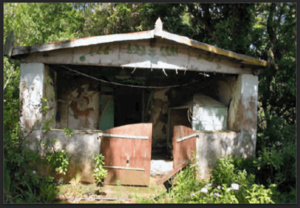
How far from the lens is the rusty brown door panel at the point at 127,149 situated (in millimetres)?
5293

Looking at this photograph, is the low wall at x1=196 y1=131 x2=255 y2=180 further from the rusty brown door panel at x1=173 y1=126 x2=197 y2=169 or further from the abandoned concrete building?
the rusty brown door panel at x1=173 y1=126 x2=197 y2=169

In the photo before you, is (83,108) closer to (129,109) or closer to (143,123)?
(143,123)

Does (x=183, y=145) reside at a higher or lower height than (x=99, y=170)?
higher

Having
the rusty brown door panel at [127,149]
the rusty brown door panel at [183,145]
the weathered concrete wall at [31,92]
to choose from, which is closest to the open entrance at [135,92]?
the rusty brown door panel at [183,145]

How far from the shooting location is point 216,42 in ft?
28.9

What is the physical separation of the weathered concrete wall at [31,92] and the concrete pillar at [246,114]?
17.4 ft

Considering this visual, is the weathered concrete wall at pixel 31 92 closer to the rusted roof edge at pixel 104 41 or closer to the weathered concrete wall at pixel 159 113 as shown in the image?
the rusted roof edge at pixel 104 41

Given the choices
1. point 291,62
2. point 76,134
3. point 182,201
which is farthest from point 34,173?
point 291,62

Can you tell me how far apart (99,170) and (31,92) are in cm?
254

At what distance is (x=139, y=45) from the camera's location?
220 inches

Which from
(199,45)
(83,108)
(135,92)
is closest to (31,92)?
(83,108)

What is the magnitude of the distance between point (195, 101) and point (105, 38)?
10.8ft

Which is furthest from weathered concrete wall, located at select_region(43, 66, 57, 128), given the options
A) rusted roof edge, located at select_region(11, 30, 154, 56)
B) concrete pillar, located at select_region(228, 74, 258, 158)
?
concrete pillar, located at select_region(228, 74, 258, 158)

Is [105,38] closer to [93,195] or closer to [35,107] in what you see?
[35,107]
